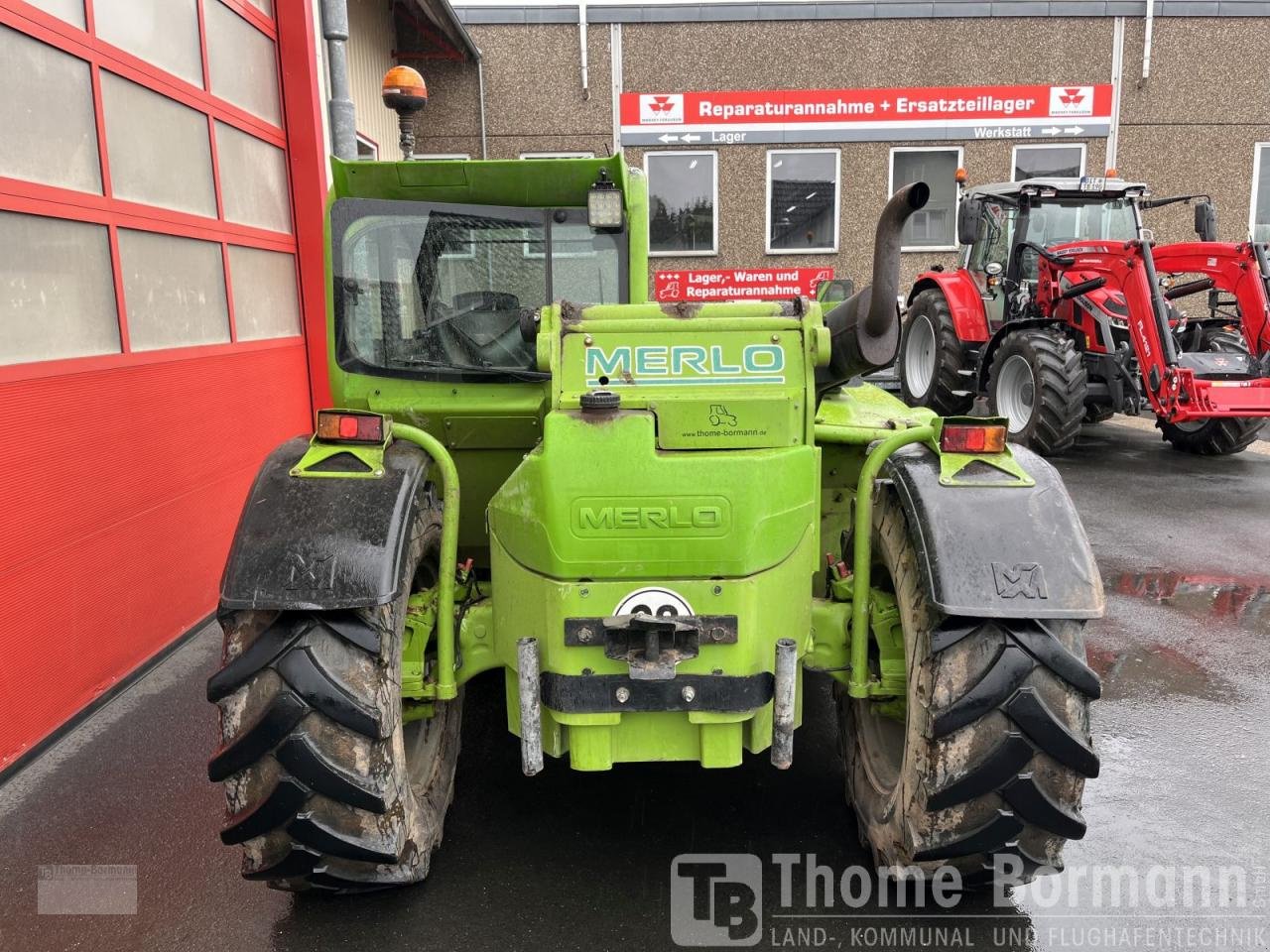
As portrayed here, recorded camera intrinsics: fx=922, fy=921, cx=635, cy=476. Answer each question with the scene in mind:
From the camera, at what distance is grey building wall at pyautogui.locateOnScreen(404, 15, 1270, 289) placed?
44.0 ft

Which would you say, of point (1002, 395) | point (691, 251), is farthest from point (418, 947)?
point (691, 251)

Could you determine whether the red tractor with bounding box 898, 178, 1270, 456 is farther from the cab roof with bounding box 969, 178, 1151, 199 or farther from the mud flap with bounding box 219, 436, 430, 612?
the mud flap with bounding box 219, 436, 430, 612

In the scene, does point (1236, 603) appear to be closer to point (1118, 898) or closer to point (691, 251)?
point (1118, 898)

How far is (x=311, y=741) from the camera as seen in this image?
2.39 m

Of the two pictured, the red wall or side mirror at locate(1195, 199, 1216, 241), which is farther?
side mirror at locate(1195, 199, 1216, 241)

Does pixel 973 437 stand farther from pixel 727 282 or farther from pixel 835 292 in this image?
pixel 727 282

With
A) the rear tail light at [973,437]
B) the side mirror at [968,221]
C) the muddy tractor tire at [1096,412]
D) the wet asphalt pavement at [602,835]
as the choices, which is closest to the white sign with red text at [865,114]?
the side mirror at [968,221]

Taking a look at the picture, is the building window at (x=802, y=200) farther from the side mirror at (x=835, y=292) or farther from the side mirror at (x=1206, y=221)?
the side mirror at (x=1206, y=221)

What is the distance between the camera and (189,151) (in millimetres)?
5336

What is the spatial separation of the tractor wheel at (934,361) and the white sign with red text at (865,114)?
364cm

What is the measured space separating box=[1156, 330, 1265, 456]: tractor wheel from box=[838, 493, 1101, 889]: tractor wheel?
7.68m

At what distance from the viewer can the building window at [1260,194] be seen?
1394 cm

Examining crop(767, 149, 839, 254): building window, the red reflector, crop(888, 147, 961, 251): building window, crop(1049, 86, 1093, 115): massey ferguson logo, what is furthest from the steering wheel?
crop(1049, 86, 1093, 115): massey ferguson logo

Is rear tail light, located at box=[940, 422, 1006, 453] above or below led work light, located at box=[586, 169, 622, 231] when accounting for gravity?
below
